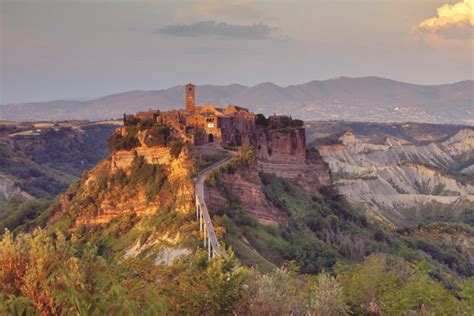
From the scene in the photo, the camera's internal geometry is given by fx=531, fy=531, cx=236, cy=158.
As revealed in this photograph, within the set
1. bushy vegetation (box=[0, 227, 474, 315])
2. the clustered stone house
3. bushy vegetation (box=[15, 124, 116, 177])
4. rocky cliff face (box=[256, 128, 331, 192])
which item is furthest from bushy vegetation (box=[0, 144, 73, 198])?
bushy vegetation (box=[0, 227, 474, 315])

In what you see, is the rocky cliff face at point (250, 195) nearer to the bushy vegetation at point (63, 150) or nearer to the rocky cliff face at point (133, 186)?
the rocky cliff face at point (133, 186)

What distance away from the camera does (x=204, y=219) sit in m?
34.6

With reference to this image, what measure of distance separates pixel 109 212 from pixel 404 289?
88.1 feet

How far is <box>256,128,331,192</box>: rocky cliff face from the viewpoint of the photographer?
56188mm

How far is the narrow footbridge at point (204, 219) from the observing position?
3131cm

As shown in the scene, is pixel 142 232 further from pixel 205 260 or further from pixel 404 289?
pixel 404 289

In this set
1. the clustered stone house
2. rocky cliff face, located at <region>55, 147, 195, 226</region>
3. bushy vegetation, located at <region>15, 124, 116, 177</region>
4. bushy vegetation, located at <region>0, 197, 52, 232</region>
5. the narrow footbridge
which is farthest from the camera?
bushy vegetation, located at <region>15, 124, 116, 177</region>

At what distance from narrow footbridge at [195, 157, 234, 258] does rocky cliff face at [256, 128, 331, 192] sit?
46.0 ft

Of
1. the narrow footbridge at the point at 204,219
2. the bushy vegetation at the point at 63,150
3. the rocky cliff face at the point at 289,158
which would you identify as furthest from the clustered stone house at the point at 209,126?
the bushy vegetation at the point at 63,150

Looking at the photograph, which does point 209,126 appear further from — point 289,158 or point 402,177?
point 402,177

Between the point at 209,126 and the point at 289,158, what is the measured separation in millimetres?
10846

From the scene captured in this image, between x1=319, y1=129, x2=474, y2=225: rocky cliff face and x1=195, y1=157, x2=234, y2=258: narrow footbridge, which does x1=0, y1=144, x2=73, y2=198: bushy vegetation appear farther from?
x1=195, y1=157, x2=234, y2=258: narrow footbridge

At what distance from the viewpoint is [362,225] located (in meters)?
61.7

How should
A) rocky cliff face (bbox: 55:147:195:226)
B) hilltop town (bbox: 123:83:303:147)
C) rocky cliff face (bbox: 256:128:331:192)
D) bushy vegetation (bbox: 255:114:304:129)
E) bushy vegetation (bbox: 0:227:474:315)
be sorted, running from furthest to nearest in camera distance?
bushy vegetation (bbox: 255:114:304:129), rocky cliff face (bbox: 256:128:331:192), hilltop town (bbox: 123:83:303:147), rocky cliff face (bbox: 55:147:195:226), bushy vegetation (bbox: 0:227:474:315)
